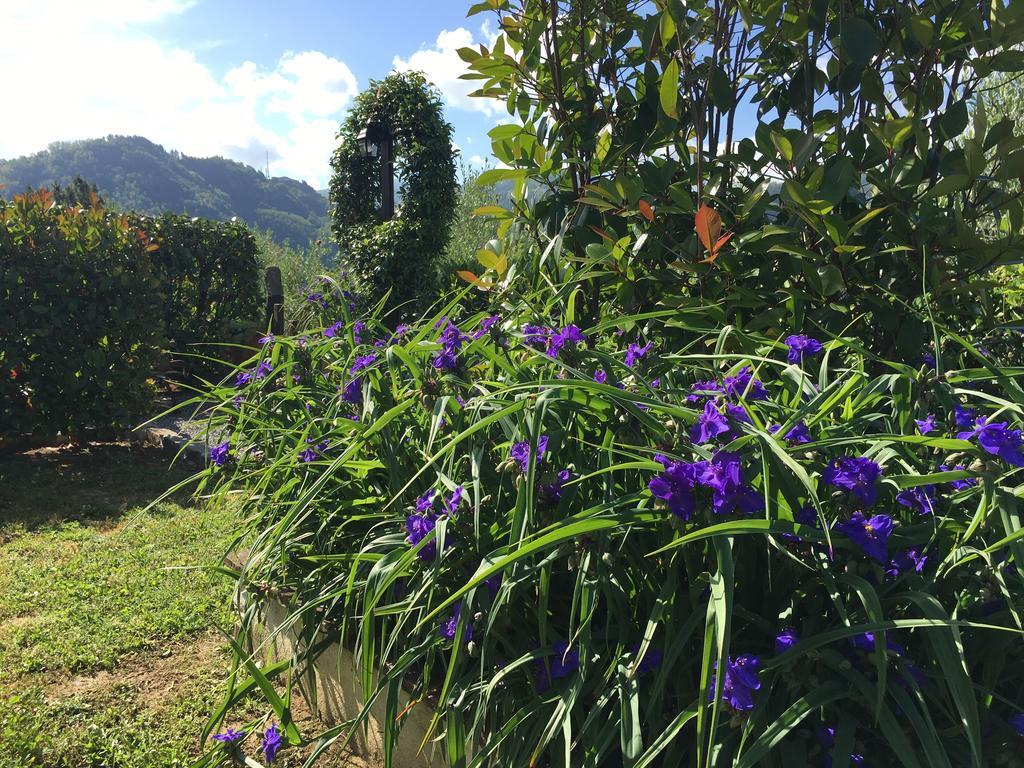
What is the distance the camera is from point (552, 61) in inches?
87.9

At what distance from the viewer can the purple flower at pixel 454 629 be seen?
1311mm

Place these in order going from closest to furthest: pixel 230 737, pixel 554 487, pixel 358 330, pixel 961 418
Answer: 1. pixel 961 418
2. pixel 554 487
3. pixel 230 737
4. pixel 358 330

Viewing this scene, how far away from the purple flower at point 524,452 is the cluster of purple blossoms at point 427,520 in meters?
0.15

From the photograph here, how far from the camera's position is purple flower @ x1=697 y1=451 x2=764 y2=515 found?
3.39 ft

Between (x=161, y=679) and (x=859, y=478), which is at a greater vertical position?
(x=859, y=478)

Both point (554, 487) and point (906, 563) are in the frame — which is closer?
point (906, 563)

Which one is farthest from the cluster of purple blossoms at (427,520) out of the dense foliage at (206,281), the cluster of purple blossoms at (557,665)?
the dense foliage at (206,281)

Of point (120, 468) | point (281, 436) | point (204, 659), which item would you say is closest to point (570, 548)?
point (281, 436)

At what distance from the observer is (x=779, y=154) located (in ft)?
6.25

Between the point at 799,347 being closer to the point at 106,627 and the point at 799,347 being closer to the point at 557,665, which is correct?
the point at 557,665

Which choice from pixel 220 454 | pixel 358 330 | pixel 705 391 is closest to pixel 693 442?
pixel 705 391

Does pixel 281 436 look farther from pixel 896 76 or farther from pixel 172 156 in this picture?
pixel 172 156

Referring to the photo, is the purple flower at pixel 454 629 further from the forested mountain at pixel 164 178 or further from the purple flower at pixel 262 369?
the forested mountain at pixel 164 178

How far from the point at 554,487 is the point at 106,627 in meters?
2.21
